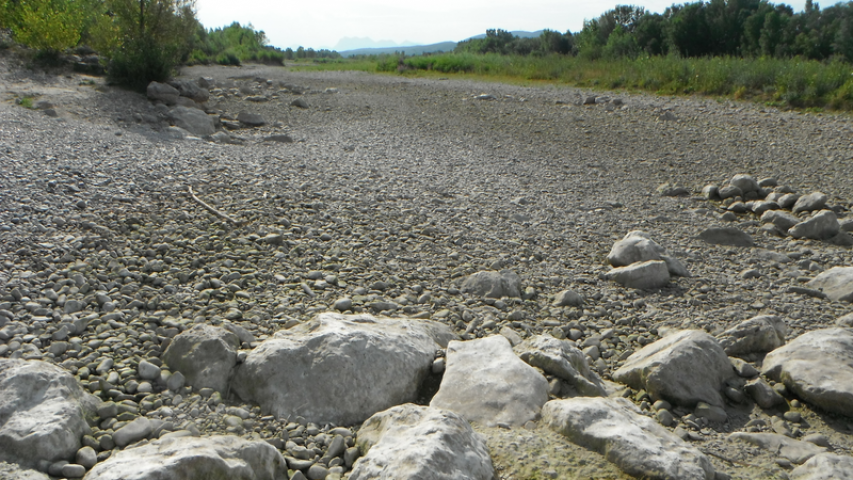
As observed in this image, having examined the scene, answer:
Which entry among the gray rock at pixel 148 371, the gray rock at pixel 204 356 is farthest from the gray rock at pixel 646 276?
the gray rock at pixel 148 371

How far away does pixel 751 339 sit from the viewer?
3.30 metres

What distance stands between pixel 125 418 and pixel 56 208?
2.93 meters

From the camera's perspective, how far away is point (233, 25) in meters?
63.7

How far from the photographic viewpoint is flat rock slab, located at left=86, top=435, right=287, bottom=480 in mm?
1911

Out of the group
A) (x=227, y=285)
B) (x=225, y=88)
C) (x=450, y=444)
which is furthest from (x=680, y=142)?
(x=225, y=88)

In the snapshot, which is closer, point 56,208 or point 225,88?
point 56,208

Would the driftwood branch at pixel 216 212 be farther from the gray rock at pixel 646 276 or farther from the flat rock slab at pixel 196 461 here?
the flat rock slab at pixel 196 461

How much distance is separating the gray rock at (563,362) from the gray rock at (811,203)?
4215 mm

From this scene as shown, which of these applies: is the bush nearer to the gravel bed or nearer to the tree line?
the gravel bed

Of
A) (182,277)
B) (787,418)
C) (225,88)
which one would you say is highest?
(225,88)

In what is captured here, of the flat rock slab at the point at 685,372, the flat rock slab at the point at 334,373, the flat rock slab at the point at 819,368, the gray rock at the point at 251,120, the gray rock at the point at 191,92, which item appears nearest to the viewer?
the flat rock slab at the point at 334,373

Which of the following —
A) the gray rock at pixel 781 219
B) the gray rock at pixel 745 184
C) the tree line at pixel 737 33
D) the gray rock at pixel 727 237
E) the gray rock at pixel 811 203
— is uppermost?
the tree line at pixel 737 33

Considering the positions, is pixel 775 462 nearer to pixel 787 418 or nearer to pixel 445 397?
pixel 787 418

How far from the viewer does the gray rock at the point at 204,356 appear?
2.75m
